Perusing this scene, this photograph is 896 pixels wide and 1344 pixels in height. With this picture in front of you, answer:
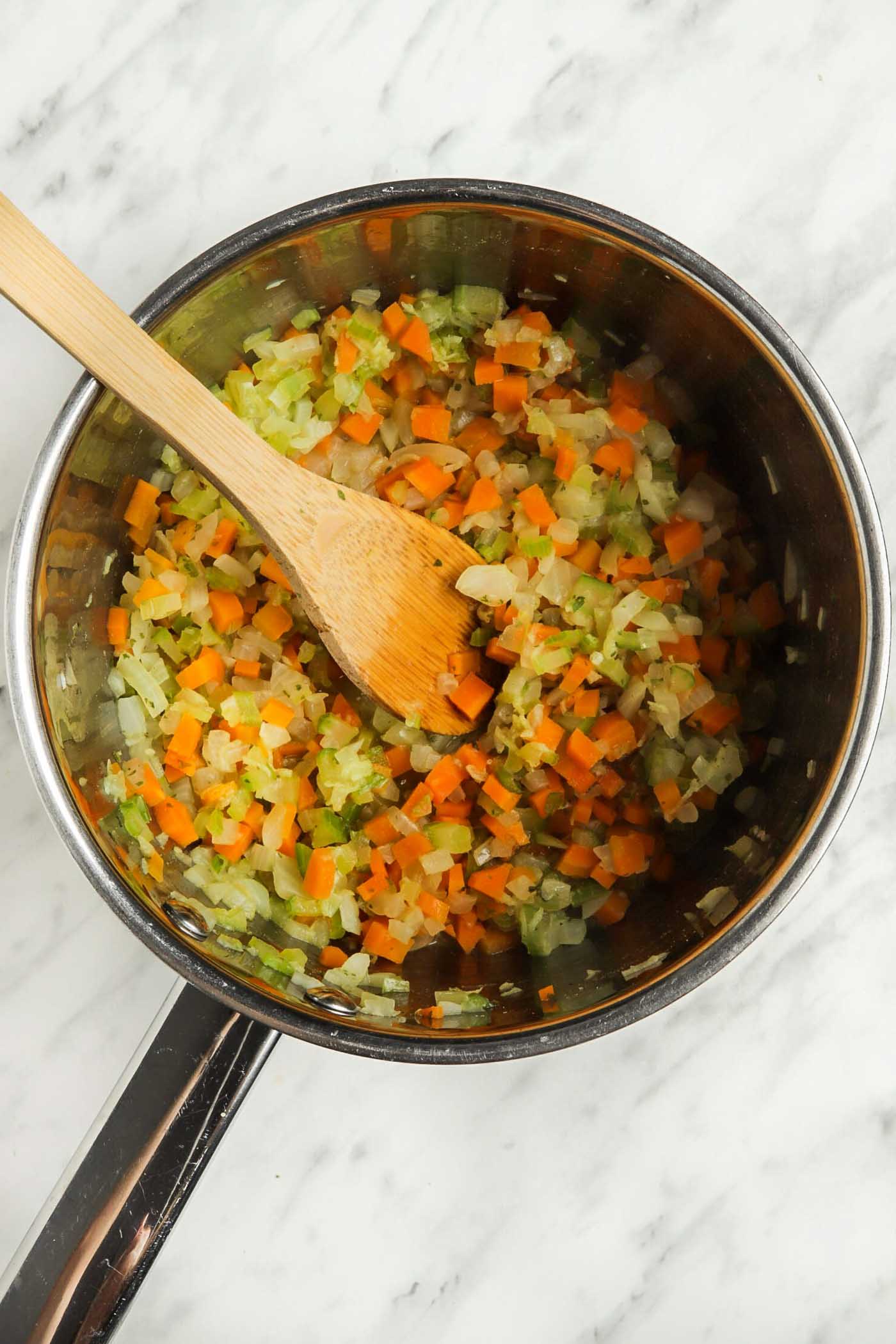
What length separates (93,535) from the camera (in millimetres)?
1569

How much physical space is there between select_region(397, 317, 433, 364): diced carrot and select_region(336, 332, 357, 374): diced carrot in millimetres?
82

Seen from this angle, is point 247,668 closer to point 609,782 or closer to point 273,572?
point 273,572

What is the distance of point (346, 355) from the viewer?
1.65 m

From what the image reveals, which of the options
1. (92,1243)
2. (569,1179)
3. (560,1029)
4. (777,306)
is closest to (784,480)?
(777,306)

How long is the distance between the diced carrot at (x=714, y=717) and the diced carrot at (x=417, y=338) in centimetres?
72

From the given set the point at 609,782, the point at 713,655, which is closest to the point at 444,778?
the point at 609,782

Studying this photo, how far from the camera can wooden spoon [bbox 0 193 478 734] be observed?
1281mm

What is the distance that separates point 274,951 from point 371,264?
1.07 meters

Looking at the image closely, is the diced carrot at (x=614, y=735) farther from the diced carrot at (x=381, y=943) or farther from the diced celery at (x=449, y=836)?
the diced carrot at (x=381, y=943)

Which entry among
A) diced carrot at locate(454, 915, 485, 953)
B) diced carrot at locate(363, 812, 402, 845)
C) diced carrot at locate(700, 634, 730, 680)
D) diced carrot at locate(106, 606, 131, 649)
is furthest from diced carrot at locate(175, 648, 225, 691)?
diced carrot at locate(700, 634, 730, 680)

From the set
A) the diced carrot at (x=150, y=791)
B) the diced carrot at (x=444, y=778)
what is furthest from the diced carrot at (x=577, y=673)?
the diced carrot at (x=150, y=791)

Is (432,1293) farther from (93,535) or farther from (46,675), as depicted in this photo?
(93,535)

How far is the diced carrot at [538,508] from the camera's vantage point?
163cm

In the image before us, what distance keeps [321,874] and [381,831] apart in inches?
4.7
